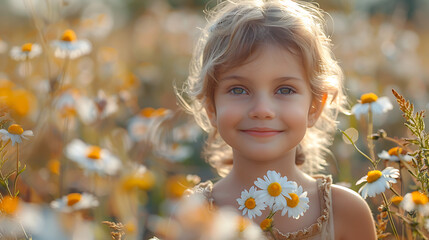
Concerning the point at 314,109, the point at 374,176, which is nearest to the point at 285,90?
the point at 314,109

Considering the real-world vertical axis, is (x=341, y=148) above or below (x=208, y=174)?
above

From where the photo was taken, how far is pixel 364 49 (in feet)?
12.1

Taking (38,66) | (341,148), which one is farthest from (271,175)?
(38,66)

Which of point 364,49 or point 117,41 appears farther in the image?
point 117,41

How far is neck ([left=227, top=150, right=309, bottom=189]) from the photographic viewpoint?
148cm

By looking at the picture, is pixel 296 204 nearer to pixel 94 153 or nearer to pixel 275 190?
pixel 275 190

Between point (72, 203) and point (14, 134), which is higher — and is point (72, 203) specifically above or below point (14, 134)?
below

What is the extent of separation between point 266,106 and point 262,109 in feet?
0.05

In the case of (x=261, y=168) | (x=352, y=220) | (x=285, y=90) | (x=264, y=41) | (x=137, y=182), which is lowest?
(x=137, y=182)

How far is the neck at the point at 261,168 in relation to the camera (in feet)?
4.87

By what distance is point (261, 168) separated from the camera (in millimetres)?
1483

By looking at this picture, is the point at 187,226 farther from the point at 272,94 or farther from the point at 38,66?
the point at 38,66

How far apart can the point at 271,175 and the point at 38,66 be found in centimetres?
232

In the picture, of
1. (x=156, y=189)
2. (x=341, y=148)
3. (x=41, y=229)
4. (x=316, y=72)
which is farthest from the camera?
(x=341, y=148)
